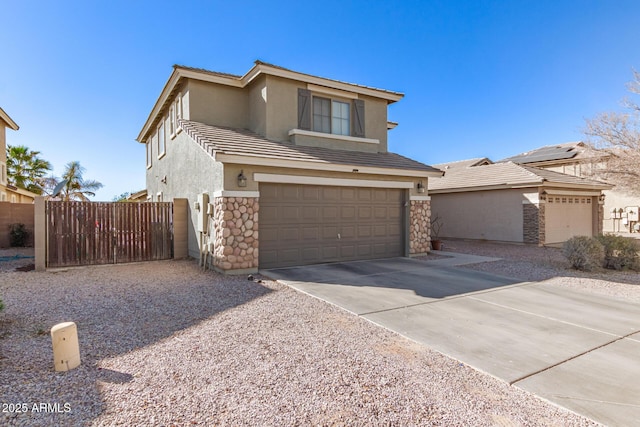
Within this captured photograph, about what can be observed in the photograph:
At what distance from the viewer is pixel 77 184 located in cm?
2695

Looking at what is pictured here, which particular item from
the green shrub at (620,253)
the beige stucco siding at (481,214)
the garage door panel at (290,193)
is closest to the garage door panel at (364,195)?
the garage door panel at (290,193)

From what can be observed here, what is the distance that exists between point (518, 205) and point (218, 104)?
541 inches

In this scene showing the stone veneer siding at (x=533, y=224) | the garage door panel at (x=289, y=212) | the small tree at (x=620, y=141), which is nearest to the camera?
the garage door panel at (x=289, y=212)

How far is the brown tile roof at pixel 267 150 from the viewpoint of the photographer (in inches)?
345

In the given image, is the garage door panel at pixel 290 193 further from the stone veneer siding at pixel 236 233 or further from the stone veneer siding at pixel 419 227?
the stone veneer siding at pixel 419 227

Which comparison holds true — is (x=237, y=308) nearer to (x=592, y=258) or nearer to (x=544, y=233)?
(x=592, y=258)

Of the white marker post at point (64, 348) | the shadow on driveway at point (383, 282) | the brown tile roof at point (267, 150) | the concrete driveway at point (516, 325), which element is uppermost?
the brown tile roof at point (267, 150)

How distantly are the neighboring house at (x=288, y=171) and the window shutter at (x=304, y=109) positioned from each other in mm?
35

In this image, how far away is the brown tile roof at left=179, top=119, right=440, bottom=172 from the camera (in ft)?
28.8

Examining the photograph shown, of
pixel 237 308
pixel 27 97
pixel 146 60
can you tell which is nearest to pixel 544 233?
pixel 237 308

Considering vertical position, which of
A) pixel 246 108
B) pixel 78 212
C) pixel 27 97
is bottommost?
pixel 78 212

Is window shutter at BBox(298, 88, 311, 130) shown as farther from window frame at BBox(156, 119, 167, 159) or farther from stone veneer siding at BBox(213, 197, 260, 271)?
window frame at BBox(156, 119, 167, 159)

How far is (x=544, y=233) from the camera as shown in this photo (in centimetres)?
1530

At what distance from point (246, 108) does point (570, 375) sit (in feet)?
36.7
